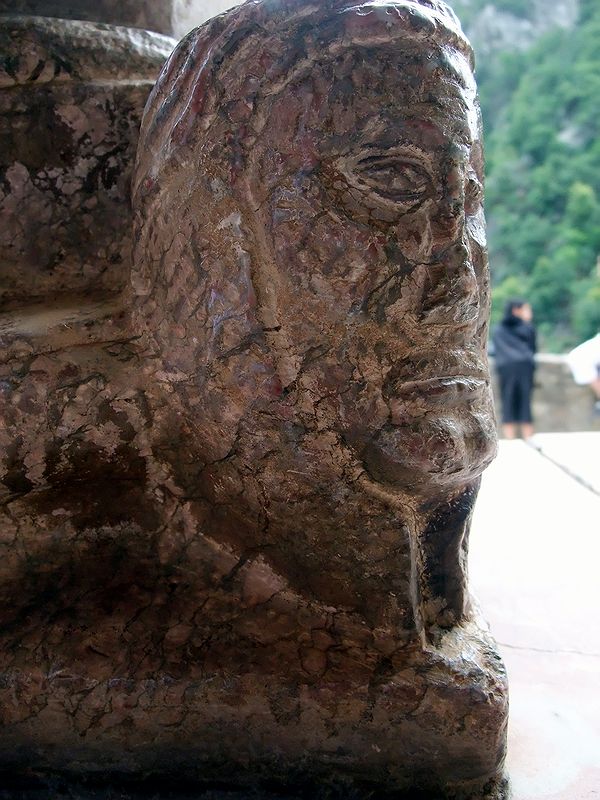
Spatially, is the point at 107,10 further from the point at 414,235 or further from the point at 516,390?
the point at 516,390

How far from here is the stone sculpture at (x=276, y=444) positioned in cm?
79

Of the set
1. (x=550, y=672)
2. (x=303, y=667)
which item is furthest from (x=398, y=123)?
(x=550, y=672)

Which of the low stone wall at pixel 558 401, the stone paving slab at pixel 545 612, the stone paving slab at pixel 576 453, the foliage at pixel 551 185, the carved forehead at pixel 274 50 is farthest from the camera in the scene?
the foliage at pixel 551 185

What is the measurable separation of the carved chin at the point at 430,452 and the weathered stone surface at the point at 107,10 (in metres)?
0.71

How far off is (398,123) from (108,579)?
61 cm

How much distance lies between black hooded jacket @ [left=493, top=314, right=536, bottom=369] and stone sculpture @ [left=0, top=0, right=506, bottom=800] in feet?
10.3

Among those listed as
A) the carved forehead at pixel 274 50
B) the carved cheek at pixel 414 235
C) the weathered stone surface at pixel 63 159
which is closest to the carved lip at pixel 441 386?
the carved cheek at pixel 414 235

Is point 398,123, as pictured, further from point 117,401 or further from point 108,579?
point 108,579

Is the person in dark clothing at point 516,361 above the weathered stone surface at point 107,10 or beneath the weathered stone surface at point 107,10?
beneath

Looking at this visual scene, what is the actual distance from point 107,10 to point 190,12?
150 millimetres

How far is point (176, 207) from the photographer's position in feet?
2.81

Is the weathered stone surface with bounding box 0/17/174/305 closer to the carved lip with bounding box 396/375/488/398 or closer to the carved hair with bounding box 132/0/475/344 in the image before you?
the carved hair with bounding box 132/0/475/344

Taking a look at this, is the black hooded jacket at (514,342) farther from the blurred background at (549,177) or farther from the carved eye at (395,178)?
the blurred background at (549,177)

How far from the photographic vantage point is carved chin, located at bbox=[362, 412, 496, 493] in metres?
0.83
